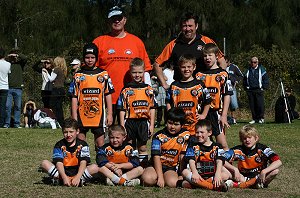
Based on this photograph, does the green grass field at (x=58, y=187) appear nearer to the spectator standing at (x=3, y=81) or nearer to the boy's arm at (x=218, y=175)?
the boy's arm at (x=218, y=175)

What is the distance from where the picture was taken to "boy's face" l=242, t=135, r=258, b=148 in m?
8.69

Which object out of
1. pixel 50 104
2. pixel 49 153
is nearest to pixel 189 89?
pixel 49 153

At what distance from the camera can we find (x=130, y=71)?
9.09 m

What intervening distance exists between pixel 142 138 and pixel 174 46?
128 cm

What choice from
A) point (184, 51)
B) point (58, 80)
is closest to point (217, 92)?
point (184, 51)

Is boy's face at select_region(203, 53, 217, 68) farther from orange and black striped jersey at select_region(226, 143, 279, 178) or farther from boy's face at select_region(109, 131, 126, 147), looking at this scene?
boy's face at select_region(109, 131, 126, 147)

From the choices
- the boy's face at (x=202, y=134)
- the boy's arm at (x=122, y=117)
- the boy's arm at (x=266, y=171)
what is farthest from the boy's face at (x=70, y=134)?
the boy's arm at (x=266, y=171)

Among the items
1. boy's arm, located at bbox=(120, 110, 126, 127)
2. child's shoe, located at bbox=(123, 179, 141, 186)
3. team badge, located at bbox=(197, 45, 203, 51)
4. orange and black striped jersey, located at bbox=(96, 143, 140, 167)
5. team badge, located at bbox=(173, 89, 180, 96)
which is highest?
team badge, located at bbox=(197, 45, 203, 51)

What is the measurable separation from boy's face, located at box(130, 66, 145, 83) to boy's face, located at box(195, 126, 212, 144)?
1.17 m

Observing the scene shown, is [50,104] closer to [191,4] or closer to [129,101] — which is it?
[129,101]

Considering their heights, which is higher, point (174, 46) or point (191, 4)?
point (191, 4)

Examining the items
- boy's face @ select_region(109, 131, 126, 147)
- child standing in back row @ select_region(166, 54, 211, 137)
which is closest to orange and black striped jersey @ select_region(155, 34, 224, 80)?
child standing in back row @ select_region(166, 54, 211, 137)

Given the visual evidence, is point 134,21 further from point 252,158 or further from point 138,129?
point 252,158

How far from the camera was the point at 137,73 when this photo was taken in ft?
29.6
